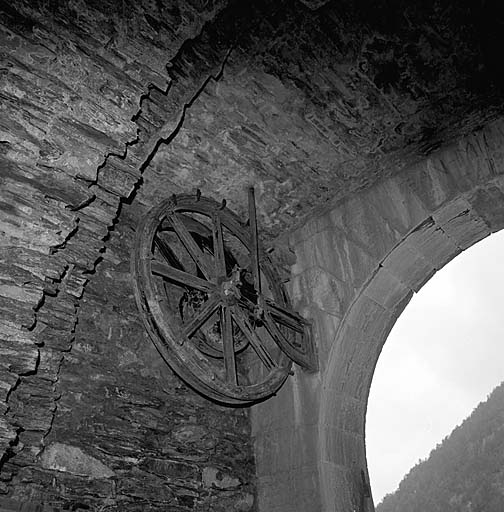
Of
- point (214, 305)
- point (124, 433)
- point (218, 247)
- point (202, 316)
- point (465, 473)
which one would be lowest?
point (124, 433)

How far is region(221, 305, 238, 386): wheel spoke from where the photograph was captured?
3.36 meters

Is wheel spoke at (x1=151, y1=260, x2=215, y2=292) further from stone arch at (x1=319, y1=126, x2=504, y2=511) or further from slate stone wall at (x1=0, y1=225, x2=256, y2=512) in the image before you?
stone arch at (x1=319, y1=126, x2=504, y2=511)

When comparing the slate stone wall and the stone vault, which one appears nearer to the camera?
the stone vault

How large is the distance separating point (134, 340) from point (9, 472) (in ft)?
4.07

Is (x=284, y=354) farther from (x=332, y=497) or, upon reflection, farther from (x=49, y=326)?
(x=49, y=326)

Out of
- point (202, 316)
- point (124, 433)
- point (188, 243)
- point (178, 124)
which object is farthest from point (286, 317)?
point (178, 124)

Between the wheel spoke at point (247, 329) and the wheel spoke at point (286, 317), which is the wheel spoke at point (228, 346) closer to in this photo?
the wheel spoke at point (247, 329)

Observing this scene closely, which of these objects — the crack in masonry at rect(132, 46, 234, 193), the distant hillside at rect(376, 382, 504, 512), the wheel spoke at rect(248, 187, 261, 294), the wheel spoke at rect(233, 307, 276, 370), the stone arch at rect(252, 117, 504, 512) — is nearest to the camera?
the crack in masonry at rect(132, 46, 234, 193)

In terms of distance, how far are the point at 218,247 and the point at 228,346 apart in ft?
2.56

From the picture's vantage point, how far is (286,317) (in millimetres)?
4020

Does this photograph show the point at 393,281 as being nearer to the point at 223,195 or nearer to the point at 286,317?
the point at 286,317

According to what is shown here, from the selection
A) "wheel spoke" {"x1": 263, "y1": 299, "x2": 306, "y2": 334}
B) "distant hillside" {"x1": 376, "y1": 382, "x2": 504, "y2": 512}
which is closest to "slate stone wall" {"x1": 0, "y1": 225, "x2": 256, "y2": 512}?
"wheel spoke" {"x1": 263, "y1": 299, "x2": 306, "y2": 334}

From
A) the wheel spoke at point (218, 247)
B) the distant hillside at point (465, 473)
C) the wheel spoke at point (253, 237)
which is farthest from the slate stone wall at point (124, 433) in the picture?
the distant hillside at point (465, 473)

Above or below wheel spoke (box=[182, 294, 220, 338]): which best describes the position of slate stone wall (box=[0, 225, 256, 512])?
below
